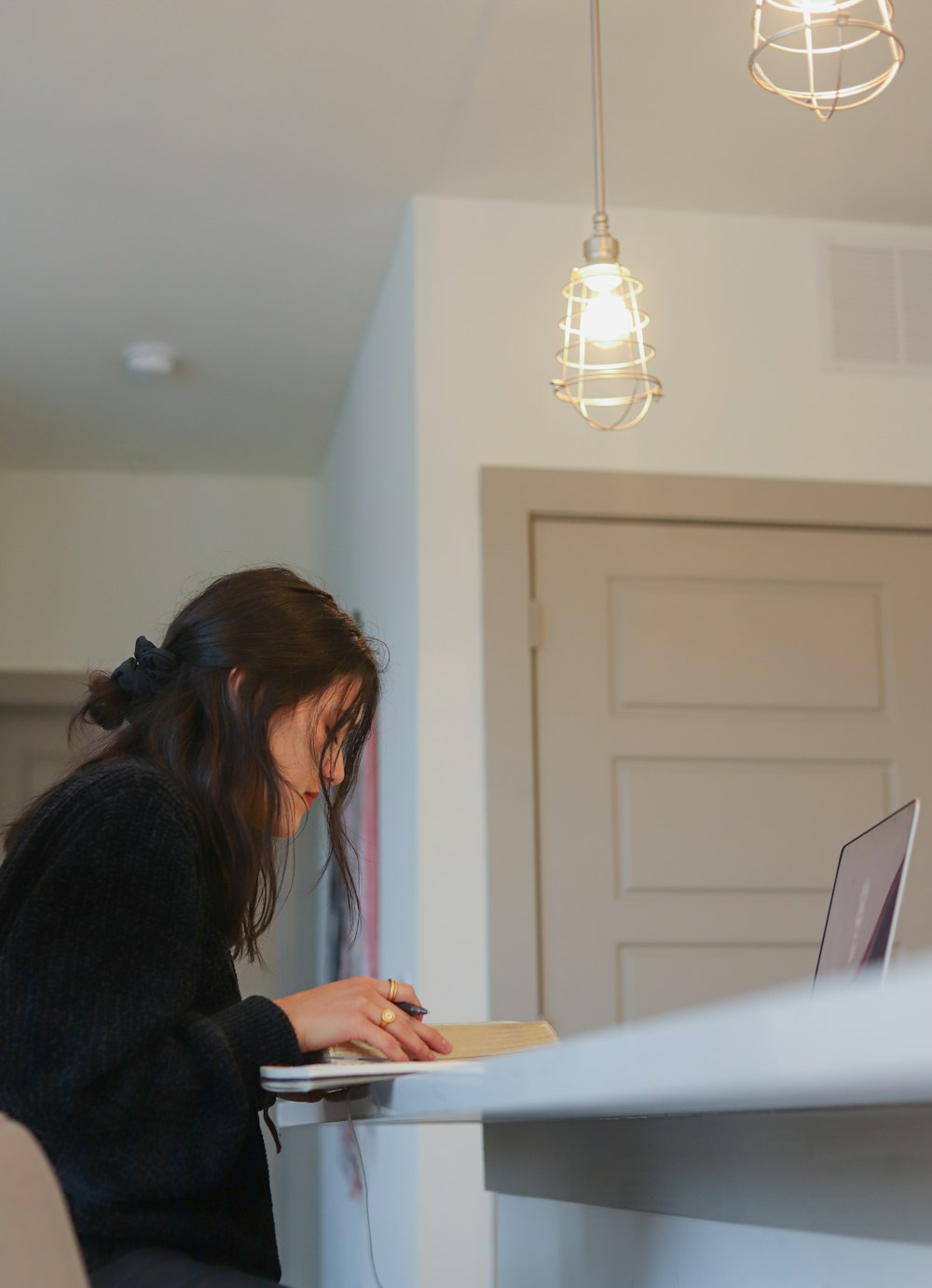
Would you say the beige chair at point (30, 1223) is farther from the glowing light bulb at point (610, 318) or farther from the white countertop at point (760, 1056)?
the glowing light bulb at point (610, 318)

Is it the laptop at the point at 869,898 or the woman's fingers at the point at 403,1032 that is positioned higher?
the laptop at the point at 869,898

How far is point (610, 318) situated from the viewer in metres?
2.04

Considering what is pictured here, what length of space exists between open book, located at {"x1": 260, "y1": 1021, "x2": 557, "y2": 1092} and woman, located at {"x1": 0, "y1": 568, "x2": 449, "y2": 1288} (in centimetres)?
4

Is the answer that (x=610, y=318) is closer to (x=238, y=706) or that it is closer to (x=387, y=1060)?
(x=238, y=706)

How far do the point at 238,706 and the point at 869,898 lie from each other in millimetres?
587

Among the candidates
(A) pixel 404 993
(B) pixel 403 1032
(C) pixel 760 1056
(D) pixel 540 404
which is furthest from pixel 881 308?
(C) pixel 760 1056

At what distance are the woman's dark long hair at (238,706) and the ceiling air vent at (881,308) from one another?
82.5 inches

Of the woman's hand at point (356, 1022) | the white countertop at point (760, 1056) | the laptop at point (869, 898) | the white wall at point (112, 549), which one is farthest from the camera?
the white wall at point (112, 549)

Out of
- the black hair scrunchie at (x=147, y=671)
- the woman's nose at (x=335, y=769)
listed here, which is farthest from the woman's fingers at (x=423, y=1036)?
the black hair scrunchie at (x=147, y=671)

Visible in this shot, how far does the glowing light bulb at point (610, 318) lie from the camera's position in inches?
80.1

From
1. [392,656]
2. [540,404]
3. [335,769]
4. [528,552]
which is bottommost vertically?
[335,769]

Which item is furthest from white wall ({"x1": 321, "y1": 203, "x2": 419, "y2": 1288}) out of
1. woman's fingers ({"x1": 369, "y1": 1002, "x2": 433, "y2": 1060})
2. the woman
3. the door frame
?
woman's fingers ({"x1": 369, "y1": 1002, "x2": 433, "y2": 1060})

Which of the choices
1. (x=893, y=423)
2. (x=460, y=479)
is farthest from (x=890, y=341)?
(x=460, y=479)

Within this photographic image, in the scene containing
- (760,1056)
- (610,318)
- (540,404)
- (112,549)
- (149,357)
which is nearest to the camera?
(760,1056)
